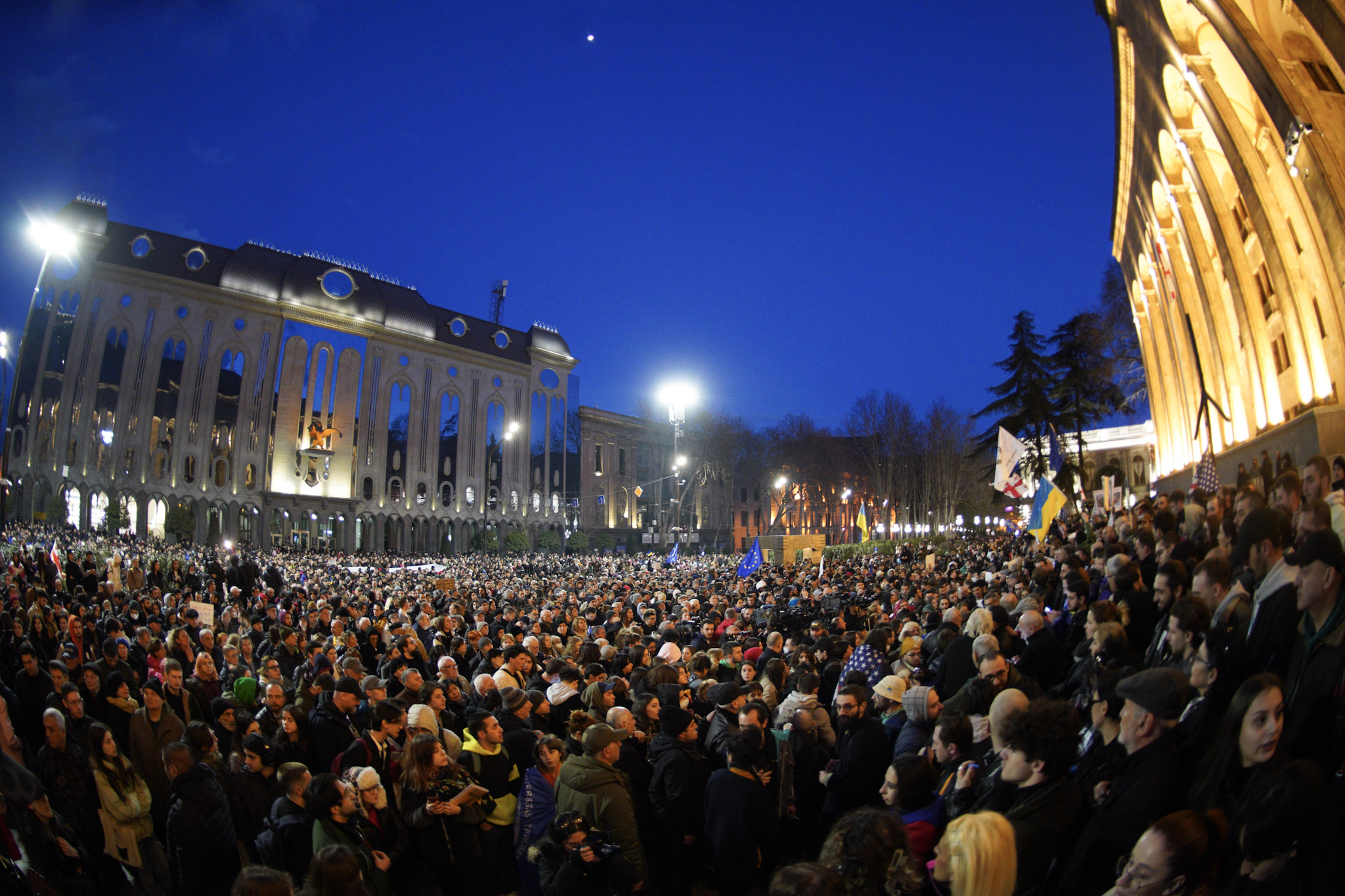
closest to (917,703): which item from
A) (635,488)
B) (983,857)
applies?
(983,857)

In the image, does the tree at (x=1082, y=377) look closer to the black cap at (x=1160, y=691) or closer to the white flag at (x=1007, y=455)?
the white flag at (x=1007, y=455)

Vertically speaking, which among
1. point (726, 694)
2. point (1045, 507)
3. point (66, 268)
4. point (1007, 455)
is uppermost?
point (66, 268)

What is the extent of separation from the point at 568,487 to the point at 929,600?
57.0 m

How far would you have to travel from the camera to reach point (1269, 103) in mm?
10266

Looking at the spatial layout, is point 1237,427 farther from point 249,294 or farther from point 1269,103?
point 249,294

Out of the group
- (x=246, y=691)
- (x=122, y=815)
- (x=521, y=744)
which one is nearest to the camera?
(x=122, y=815)

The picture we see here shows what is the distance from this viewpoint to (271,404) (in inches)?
1898

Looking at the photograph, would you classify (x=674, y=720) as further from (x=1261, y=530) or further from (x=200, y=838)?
(x=1261, y=530)

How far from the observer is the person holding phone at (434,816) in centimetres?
425

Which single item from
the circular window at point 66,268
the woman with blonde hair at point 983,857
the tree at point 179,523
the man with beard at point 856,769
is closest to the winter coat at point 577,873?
the man with beard at point 856,769

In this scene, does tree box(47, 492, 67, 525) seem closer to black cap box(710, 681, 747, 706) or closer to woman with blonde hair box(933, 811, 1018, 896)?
black cap box(710, 681, 747, 706)

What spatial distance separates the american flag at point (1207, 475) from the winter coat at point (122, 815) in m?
14.2

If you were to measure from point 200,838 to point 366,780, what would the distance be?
0.92m

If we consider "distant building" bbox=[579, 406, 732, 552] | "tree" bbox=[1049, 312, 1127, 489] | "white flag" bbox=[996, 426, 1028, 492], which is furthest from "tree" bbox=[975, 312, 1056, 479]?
"distant building" bbox=[579, 406, 732, 552]
